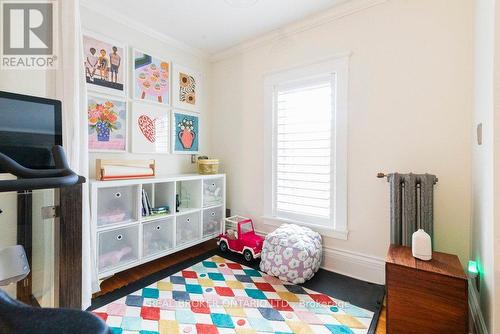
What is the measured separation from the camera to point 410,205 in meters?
1.76

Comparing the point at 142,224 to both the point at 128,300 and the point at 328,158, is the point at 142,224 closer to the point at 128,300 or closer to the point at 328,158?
the point at 128,300

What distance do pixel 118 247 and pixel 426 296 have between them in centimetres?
216

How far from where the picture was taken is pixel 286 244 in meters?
2.07

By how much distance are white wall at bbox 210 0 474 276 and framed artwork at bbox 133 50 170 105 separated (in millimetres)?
1174

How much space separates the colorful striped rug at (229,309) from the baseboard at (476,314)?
1.80 feet

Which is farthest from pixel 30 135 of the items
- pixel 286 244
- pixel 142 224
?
pixel 286 244

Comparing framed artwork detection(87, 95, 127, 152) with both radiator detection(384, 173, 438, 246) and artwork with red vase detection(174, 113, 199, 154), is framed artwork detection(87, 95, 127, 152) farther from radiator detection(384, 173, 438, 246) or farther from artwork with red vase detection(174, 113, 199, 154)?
radiator detection(384, 173, 438, 246)

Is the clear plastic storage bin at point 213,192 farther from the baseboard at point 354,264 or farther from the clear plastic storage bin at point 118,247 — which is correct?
the baseboard at point 354,264

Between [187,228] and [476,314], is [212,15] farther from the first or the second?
[476,314]

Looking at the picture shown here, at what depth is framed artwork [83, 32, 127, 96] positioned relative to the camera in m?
2.14

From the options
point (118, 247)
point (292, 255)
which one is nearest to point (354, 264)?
point (292, 255)

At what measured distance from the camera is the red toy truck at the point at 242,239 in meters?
2.40

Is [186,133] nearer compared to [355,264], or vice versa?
[355,264]

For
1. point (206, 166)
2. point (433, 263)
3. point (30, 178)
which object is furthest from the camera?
point (206, 166)
